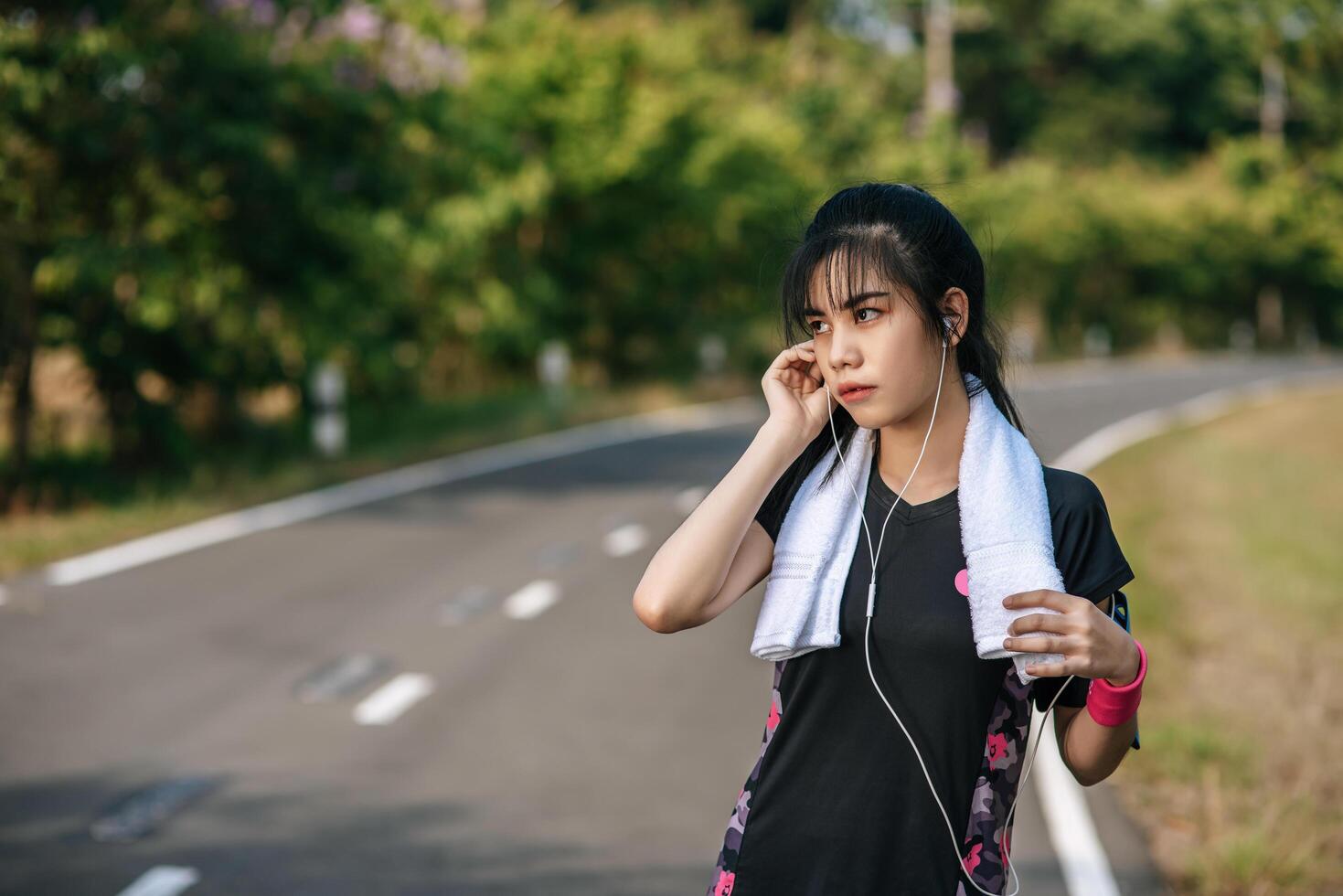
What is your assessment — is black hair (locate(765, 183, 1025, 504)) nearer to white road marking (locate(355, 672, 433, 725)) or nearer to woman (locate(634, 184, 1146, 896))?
woman (locate(634, 184, 1146, 896))

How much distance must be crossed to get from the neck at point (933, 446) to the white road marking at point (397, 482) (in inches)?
340

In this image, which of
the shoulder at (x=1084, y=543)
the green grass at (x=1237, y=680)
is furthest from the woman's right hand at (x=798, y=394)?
the green grass at (x=1237, y=680)

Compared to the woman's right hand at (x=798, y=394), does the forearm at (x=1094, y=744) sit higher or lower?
lower

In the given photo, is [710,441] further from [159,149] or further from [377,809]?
[377,809]

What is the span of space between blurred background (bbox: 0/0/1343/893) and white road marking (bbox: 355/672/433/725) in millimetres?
57

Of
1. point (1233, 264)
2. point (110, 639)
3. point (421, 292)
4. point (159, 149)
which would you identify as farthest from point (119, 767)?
point (1233, 264)

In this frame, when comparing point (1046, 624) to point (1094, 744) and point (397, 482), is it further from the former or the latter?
point (397, 482)

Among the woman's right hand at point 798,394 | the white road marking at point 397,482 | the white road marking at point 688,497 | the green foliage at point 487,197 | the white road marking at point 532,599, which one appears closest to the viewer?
the woman's right hand at point 798,394

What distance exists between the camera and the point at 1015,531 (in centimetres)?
217

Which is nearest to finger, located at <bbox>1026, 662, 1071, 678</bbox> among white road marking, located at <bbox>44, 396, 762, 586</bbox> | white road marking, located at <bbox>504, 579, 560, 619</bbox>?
white road marking, located at <bbox>504, 579, 560, 619</bbox>

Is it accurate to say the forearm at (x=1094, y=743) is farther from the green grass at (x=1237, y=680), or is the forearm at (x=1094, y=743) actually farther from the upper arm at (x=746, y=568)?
the green grass at (x=1237, y=680)

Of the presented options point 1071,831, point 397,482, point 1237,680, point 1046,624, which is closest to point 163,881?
point 1071,831

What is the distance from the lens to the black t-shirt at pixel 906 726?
2260 mm

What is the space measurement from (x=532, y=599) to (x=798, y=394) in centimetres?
765
